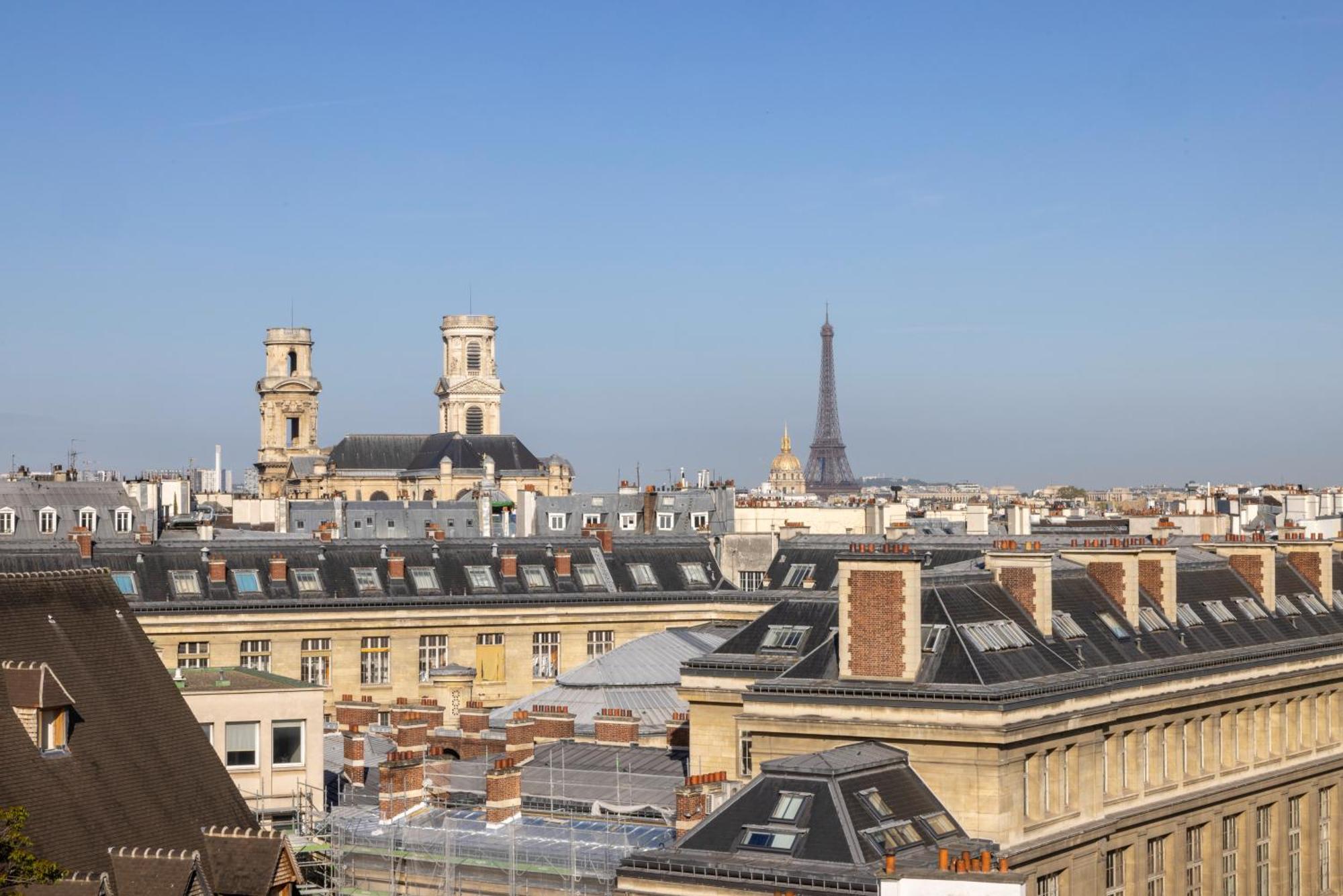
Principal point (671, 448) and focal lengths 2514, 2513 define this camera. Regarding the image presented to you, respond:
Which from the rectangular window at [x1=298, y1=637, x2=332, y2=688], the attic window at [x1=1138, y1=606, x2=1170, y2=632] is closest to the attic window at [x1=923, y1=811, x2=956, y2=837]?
the attic window at [x1=1138, y1=606, x2=1170, y2=632]

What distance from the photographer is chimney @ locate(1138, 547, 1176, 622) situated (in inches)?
2781

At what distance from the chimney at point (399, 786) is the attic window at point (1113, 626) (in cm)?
1874

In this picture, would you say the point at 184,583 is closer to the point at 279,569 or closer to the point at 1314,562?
the point at 279,569

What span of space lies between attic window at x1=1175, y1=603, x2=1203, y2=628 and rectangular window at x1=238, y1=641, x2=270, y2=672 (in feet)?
125

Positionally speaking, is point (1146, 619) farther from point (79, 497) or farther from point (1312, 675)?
point (79, 497)

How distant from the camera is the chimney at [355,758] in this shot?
64750mm

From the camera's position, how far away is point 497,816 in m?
58.3

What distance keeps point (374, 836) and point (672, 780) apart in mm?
9740

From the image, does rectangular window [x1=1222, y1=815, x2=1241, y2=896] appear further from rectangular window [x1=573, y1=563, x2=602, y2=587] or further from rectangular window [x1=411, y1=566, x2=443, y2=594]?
rectangular window [x1=573, y1=563, x2=602, y2=587]

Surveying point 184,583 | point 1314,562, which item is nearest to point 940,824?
point 1314,562

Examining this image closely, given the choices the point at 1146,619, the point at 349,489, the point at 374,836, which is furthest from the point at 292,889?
the point at 349,489

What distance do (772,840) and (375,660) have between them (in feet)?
173

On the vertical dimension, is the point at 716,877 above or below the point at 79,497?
below

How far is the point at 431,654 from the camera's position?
101 meters
